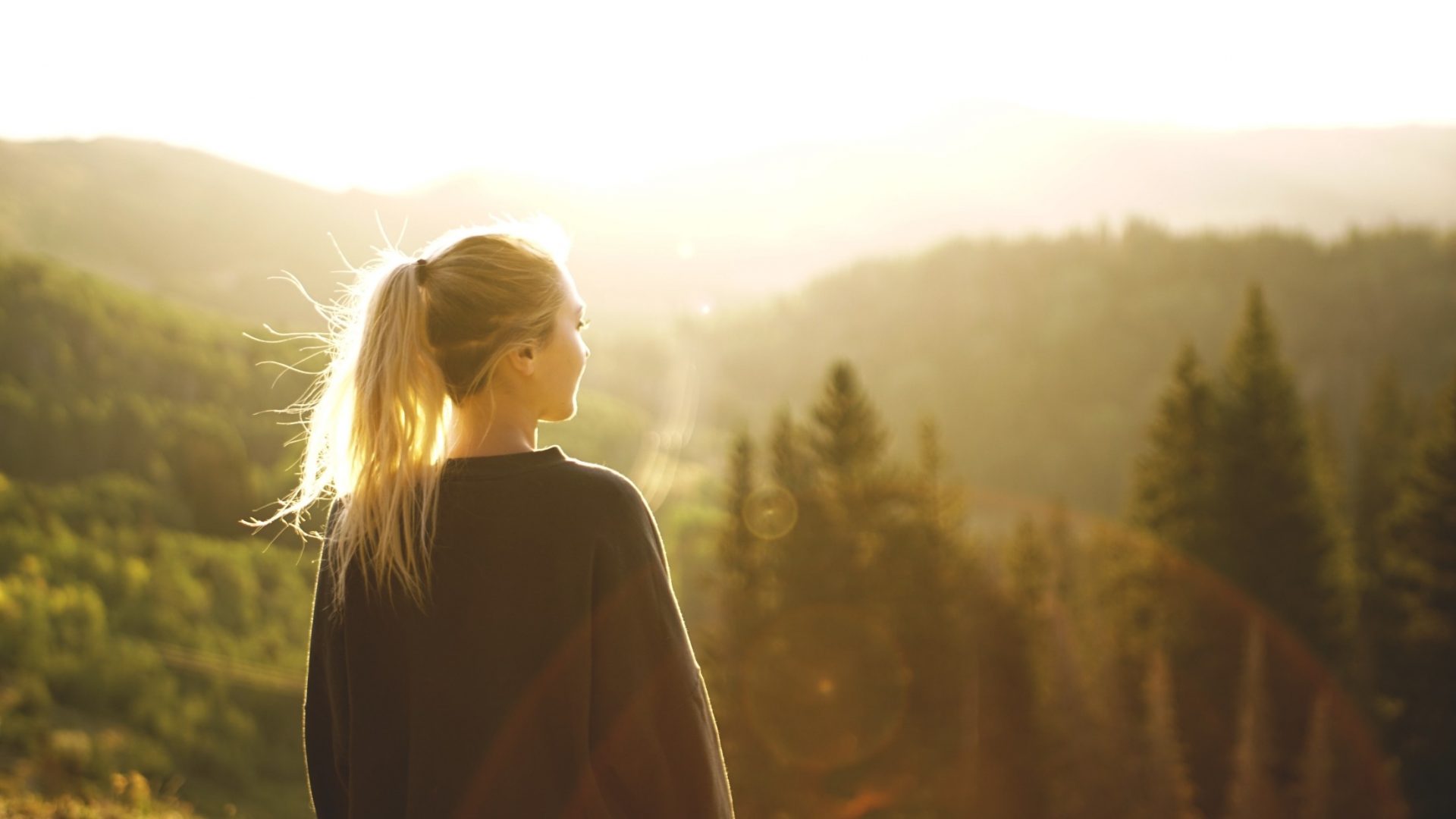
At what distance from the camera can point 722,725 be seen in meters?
33.8

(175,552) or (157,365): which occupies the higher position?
(157,365)

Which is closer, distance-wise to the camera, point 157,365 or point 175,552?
point 175,552

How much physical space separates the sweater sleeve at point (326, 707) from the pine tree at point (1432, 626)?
42.9 metres

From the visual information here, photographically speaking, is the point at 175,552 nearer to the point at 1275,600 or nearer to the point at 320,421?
the point at 320,421

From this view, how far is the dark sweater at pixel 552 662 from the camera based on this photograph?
2168 millimetres

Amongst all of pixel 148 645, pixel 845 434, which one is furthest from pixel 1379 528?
pixel 148 645

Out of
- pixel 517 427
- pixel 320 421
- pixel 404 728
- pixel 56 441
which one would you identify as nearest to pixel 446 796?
pixel 404 728

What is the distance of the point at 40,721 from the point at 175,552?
770 centimetres

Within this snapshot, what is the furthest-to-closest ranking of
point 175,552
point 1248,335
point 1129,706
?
1. point 1248,335
2. point 1129,706
3. point 175,552

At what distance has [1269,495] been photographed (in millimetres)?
40469

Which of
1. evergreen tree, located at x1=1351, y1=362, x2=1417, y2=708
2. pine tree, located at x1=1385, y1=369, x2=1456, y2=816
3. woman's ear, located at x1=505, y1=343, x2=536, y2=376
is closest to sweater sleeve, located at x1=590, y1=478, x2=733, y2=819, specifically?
woman's ear, located at x1=505, y1=343, x2=536, y2=376

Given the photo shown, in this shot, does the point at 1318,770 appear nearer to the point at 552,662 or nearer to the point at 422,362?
the point at 552,662

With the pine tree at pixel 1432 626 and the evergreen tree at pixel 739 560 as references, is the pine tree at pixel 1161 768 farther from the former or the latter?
the evergreen tree at pixel 739 560

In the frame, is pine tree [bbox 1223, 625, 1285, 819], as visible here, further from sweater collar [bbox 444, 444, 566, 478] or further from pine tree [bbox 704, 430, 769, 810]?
sweater collar [bbox 444, 444, 566, 478]
